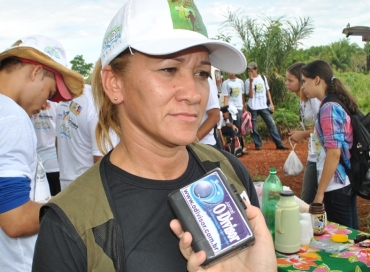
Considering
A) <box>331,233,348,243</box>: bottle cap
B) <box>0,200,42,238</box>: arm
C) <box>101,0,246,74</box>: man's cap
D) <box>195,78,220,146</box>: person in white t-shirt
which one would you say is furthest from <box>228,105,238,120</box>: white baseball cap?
<box>101,0,246,74</box>: man's cap

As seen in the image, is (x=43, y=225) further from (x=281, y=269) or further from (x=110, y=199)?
(x=281, y=269)

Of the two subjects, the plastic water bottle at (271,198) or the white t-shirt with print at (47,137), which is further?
the white t-shirt with print at (47,137)

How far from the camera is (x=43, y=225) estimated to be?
3.58ft

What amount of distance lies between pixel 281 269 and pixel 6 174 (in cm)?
148

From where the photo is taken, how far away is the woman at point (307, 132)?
3852mm

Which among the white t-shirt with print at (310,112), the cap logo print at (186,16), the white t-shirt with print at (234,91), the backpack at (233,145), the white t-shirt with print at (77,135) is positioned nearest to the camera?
the cap logo print at (186,16)

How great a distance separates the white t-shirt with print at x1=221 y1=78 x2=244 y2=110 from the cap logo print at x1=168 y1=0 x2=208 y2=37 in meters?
8.48

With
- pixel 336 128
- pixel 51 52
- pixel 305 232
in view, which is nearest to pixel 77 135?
pixel 51 52

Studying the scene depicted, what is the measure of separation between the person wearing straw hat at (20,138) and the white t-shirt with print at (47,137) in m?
1.52

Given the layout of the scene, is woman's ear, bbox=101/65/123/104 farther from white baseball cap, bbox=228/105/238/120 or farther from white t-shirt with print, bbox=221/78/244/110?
white t-shirt with print, bbox=221/78/244/110

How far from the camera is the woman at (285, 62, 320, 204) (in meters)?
3.85

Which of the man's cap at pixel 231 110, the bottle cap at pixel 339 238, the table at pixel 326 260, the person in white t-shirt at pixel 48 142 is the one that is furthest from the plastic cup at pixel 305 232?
the man's cap at pixel 231 110

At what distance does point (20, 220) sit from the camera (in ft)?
5.35

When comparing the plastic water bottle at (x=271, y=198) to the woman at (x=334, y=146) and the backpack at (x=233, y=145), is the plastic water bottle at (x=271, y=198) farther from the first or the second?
the backpack at (x=233, y=145)
